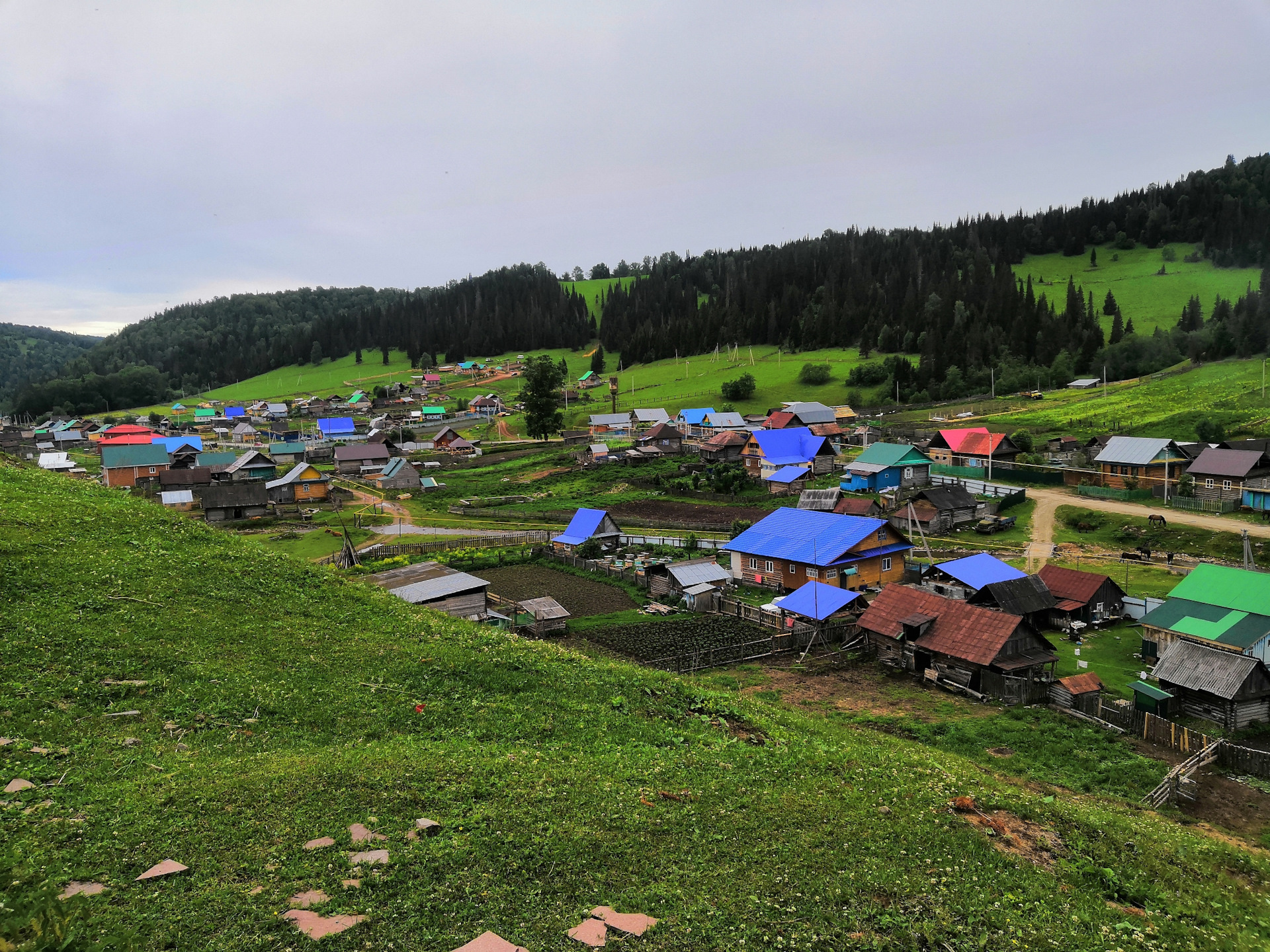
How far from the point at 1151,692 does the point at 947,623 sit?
6.23 m

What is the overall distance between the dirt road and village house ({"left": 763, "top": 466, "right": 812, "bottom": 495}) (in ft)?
57.3

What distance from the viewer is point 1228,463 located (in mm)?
45969

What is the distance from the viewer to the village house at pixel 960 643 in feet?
78.2

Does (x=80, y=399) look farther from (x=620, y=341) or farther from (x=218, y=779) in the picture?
(x=218, y=779)

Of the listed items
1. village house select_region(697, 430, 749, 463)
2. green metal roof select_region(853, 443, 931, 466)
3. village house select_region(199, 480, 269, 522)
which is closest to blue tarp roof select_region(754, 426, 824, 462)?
green metal roof select_region(853, 443, 931, 466)

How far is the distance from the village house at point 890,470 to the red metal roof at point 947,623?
3141cm

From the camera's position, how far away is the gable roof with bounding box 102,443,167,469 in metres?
69.9

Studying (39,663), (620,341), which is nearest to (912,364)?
(620,341)

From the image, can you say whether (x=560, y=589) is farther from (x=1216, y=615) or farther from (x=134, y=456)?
(x=134, y=456)

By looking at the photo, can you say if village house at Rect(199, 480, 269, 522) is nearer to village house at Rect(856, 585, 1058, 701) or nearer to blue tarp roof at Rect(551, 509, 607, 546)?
blue tarp roof at Rect(551, 509, 607, 546)

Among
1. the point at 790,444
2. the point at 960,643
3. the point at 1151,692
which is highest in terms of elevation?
the point at 790,444

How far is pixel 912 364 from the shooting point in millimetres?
112562

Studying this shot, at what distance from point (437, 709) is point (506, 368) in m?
161

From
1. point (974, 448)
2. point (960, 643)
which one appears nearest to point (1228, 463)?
point (974, 448)
